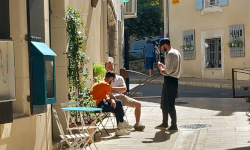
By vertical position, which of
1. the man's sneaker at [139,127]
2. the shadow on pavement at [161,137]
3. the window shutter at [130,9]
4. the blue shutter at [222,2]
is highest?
the blue shutter at [222,2]

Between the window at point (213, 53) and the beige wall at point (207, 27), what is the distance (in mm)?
261

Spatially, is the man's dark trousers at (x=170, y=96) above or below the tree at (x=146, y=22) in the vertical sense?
below

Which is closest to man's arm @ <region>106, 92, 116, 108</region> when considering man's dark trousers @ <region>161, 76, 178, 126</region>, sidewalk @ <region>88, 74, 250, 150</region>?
sidewalk @ <region>88, 74, 250, 150</region>

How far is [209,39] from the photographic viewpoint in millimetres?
27188

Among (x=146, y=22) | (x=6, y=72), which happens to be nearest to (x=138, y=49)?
(x=146, y=22)

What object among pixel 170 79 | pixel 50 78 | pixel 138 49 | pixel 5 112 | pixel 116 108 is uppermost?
pixel 138 49

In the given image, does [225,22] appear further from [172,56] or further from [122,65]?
[172,56]

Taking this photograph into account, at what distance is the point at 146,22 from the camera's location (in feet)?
131

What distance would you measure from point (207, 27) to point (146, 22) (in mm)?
13247

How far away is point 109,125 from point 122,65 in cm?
975

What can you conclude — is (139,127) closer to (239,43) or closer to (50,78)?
(50,78)

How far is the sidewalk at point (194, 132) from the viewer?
899cm

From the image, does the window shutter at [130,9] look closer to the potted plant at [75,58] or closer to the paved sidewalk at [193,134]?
the paved sidewalk at [193,134]

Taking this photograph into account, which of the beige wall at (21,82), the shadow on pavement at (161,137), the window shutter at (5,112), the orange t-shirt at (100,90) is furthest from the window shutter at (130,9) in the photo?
the window shutter at (5,112)
